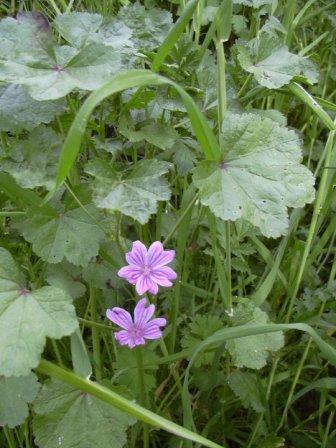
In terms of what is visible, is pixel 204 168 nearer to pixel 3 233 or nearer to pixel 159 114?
pixel 159 114

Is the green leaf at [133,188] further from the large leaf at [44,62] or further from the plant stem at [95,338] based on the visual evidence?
the plant stem at [95,338]

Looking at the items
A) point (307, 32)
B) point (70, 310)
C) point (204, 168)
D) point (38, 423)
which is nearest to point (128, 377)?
point (38, 423)

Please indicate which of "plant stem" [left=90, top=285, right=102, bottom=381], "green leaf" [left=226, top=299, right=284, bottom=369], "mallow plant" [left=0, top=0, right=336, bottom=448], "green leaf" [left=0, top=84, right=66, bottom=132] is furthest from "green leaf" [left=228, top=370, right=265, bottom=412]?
"green leaf" [left=0, top=84, right=66, bottom=132]

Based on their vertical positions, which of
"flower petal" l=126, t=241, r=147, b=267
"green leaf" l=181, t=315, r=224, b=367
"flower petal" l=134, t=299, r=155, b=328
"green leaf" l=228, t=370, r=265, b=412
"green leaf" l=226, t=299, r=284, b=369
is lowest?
"green leaf" l=228, t=370, r=265, b=412

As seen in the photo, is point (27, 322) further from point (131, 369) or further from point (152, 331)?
point (131, 369)

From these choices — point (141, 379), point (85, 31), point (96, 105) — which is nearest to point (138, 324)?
point (141, 379)

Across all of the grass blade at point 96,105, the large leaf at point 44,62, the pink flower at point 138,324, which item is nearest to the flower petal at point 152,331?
the pink flower at point 138,324

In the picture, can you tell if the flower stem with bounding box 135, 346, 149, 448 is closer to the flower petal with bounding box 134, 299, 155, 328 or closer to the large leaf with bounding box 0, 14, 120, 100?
the flower petal with bounding box 134, 299, 155, 328

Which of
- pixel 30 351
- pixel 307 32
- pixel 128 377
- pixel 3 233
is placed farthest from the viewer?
pixel 307 32
